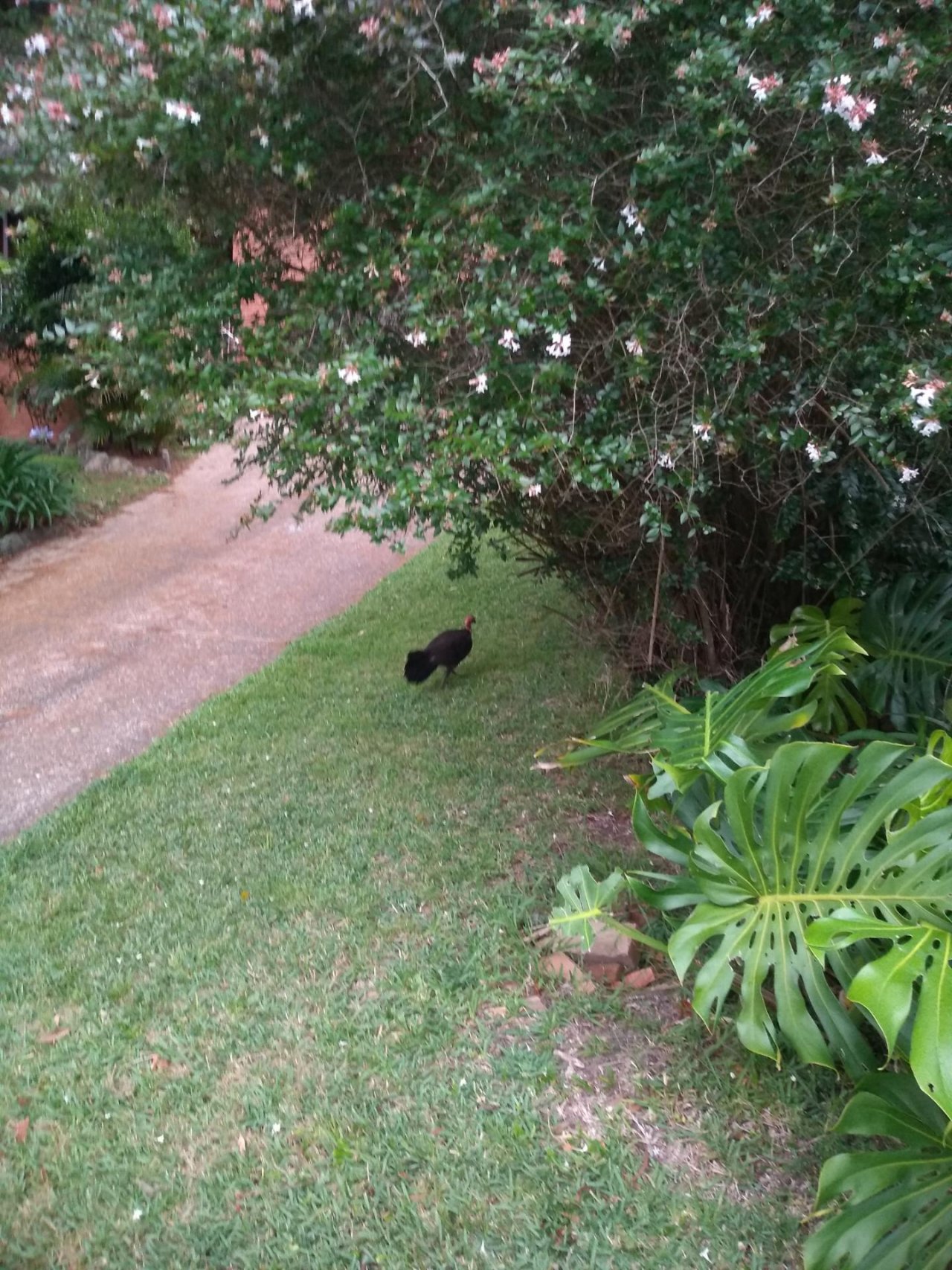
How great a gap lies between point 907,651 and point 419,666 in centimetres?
246

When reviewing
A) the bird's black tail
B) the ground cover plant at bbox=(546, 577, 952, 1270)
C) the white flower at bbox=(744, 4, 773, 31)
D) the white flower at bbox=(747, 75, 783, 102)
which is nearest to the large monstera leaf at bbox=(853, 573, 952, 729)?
the ground cover plant at bbox=(546, 577, 952, 1270)

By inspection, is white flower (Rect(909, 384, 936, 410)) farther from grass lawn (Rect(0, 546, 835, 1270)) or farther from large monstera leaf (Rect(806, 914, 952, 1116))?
grass lawn (Rect(0, 546, 835, 1270))

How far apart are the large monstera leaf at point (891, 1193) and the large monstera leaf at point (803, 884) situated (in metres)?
0.13

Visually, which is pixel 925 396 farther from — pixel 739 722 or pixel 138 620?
pixel 138 620

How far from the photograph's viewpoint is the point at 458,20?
9.61 ft

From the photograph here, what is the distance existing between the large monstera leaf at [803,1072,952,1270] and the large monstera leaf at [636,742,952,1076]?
0.13 m

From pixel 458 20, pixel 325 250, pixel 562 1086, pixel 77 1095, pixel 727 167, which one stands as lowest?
pixel 562 1086

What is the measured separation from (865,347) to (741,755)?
1.28 m

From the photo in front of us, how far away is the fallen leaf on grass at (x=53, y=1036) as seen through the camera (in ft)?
9.89

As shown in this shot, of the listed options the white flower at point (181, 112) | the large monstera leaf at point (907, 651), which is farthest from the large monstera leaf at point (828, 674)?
the white flower at point (181, 112)

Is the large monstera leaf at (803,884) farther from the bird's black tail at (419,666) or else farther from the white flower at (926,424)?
the bird's black tail at (419,666)

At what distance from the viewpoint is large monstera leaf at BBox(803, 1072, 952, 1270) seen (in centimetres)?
207

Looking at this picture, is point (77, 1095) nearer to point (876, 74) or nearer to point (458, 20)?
point (458, 20)

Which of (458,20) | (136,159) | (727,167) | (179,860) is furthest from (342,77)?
(179,860)
